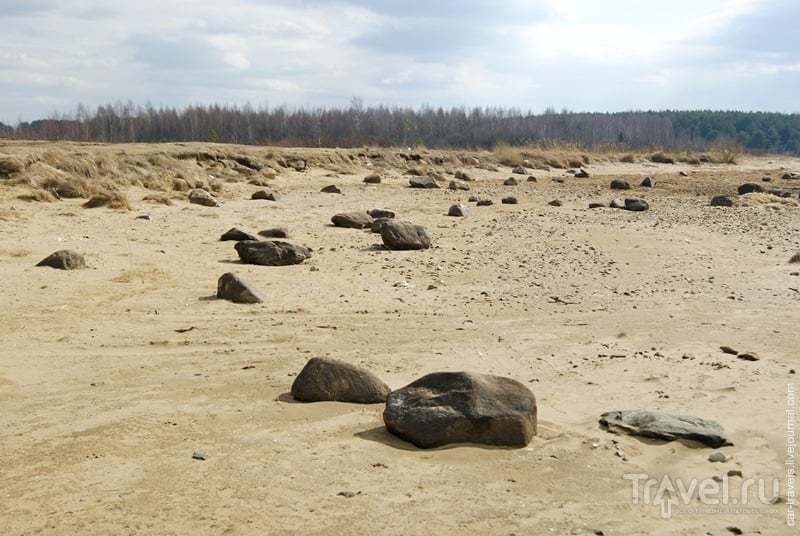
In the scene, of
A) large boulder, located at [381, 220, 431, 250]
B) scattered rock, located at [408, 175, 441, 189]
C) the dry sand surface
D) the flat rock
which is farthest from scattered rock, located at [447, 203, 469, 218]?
the flat rock

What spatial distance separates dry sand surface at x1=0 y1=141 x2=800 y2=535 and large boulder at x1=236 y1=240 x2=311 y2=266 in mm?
157

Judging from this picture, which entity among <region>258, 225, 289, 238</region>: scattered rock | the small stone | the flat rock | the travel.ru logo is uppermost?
<region>258, 225, 289, 238</region>: scattered rock

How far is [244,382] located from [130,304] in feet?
8.00

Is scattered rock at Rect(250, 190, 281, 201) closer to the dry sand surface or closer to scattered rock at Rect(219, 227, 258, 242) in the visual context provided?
the dry sand surface

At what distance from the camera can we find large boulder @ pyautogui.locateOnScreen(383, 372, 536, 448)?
4.44m

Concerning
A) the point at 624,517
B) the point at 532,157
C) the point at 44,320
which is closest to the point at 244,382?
the point at 44,320

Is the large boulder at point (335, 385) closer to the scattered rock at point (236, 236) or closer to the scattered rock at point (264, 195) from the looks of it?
the scattered rock at point (236, 236)

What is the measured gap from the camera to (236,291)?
304 inches

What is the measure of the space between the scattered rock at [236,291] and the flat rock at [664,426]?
3845mm

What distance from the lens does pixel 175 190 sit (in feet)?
49.2

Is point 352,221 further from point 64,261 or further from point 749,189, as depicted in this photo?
point 749,189

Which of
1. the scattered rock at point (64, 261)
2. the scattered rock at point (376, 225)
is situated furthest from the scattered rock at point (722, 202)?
the scattered rock at point (64, 261)

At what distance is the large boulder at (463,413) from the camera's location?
4.44 metres

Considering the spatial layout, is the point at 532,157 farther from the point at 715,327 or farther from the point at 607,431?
the point at 607,431
